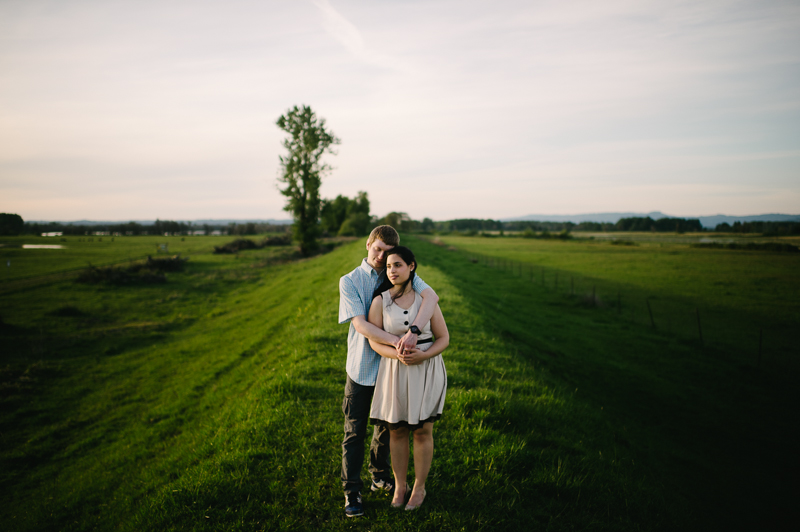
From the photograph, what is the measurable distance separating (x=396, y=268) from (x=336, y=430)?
10.6 feet

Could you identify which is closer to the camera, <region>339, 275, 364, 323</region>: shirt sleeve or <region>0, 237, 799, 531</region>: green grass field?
<region>339, 275, 364, 323</region>: shirt sleeve

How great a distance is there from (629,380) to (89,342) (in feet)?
73.2

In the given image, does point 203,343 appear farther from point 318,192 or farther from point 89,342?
point 318,192

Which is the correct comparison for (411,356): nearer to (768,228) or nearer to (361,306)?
(361,306)

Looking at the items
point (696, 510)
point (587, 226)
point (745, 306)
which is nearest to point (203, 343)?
point (696, 510)

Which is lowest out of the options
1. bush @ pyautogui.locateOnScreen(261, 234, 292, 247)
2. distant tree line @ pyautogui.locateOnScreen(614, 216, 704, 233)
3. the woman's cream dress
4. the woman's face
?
the woman's cream dress

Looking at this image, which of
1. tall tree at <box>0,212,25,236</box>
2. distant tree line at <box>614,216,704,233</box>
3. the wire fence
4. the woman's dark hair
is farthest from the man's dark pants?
distant tree line at <box>614,216,704,233</box>

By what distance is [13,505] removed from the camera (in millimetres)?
6180

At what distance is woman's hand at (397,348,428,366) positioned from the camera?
10.1 ft

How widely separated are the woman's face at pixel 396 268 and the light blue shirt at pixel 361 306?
23cm

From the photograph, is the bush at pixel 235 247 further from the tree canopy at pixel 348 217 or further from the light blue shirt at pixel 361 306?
the light blue shirt at pixel 361 306

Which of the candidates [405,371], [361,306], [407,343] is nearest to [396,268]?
[361,306]

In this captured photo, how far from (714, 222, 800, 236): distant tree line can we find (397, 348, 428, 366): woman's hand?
101854 millimetres

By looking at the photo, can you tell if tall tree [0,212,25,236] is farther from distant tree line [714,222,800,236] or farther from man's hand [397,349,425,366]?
distant tree line [714,222,800,236]
